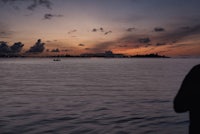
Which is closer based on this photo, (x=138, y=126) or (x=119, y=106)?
(x=138, y=126)

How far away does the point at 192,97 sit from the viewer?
13.5ft

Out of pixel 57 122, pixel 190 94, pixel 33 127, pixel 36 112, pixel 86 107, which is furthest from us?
pixel 86 107

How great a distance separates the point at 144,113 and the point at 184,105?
1231 cm

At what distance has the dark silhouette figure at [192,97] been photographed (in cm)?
400

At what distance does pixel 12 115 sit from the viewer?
49.4 ft

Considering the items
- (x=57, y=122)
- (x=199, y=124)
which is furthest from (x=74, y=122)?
(x=199, y=124)

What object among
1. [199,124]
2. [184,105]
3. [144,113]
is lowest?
[144,113]

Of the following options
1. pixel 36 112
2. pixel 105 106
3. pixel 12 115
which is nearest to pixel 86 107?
pixel 105 106

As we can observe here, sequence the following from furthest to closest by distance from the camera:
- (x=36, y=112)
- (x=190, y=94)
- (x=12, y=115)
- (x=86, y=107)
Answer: (x=86, y=107) → (x=36, y=112) → (x=12, y=115) → (x=190, y=94)

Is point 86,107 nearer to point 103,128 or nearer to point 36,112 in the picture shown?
point 36,112

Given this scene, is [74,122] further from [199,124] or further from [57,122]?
[199,124]

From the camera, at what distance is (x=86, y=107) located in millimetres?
17828

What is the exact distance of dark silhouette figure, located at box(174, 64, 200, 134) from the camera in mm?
3996

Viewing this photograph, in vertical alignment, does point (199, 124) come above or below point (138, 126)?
above
